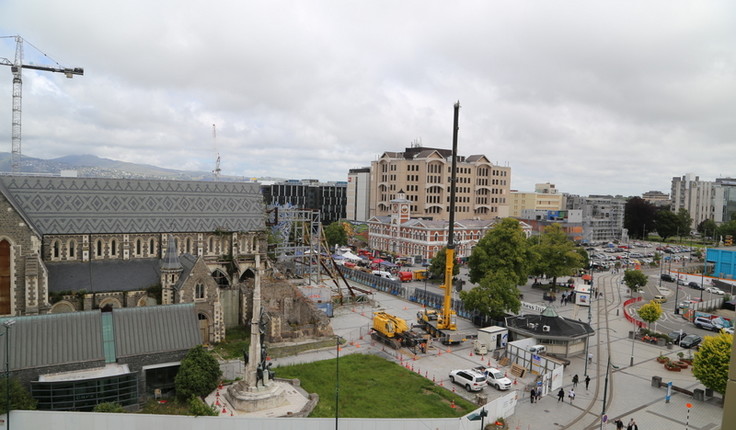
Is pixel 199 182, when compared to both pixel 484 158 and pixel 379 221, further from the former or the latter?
pixel 484 158

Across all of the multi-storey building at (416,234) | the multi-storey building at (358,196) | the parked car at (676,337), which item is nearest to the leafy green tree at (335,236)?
the multi-storey building at (416,234)

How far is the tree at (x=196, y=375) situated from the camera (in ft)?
90.1

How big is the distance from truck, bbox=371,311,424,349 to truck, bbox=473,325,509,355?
4.65m

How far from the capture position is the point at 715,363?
2898 centimetres

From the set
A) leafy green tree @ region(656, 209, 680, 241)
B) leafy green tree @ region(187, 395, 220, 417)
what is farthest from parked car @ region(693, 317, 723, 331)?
leafy green tree @ region(656, 209, 680, 241)

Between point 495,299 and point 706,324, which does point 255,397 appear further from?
point 706,324

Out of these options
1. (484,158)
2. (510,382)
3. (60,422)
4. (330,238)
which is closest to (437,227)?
(330,238)

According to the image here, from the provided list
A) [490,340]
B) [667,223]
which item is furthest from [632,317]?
[667,223]

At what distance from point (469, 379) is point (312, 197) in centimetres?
10865

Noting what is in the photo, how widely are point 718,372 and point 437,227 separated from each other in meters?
57.1

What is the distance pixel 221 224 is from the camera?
45.7 m

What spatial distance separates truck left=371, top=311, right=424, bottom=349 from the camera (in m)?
38.9

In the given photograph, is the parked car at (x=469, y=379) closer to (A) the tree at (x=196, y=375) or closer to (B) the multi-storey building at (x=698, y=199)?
(A) the tree at (x=196, y=375)

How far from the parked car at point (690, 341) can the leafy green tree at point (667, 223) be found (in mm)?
102451
